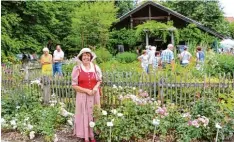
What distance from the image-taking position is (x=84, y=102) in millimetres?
6660

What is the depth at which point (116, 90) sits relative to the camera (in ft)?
26.1

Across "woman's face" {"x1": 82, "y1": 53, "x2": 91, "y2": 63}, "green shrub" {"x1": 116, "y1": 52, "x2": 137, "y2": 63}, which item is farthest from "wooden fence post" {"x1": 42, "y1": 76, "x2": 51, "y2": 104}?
"green shrub" {"x1": 116, "y1": 52, "x2": 137, "y2": 63}

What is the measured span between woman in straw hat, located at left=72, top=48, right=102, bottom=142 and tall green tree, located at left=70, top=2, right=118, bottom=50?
61.2 feet

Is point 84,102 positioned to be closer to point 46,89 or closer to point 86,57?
point 86,57

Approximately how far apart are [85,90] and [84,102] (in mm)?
228

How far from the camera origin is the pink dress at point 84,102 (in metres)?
6.64

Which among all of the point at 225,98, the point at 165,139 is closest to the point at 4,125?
the point at 165,139

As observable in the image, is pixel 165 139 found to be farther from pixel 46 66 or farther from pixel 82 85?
pixel 46 66

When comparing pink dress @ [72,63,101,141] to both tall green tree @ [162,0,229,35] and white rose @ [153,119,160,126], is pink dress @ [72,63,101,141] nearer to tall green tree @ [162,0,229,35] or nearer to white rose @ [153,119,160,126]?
white rose @ [153,119,160,126]

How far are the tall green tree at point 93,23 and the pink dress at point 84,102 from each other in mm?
18689

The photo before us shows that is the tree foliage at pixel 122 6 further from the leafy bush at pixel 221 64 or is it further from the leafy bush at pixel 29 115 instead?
the leafy bush at pixel 29 115

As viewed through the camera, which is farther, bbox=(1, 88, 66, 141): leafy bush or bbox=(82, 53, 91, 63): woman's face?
bbox=(1, 88, 66, 141): leafy bush

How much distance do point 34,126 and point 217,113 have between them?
3.31 metres

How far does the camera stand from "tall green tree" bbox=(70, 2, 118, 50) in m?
25.1
